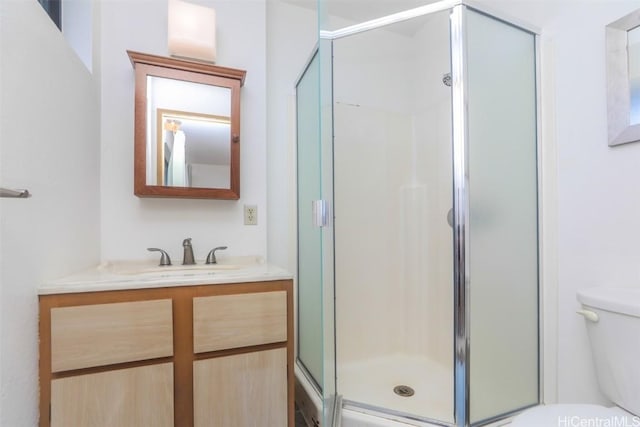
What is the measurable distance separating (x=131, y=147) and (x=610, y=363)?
2.08 m

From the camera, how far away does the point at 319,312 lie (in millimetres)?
1385

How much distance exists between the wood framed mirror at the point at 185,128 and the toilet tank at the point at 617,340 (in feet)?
4.99

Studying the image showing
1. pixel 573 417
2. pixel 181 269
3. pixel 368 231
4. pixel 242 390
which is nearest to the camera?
pixel 573 417

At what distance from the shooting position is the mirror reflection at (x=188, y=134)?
142 centimetres

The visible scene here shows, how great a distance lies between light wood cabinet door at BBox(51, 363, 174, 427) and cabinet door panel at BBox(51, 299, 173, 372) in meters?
0.05

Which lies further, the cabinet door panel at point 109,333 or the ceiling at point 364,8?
the ceiling at point 364,8

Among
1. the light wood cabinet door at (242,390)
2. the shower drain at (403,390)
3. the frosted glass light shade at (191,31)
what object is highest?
the frosted glass light shade at (191,31)

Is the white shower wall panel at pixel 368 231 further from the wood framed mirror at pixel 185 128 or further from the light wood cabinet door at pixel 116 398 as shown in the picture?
the light wood cabinet door at pixel 116 398

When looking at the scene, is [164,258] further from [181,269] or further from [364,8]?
[364,8]

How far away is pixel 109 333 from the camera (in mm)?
959

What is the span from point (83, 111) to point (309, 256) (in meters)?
1.16

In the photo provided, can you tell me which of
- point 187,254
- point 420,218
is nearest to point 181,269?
point 187,254

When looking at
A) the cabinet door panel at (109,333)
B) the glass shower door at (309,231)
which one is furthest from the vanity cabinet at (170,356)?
the glass shower door at (309,231)

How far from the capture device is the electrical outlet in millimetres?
1602
